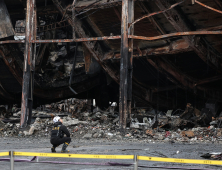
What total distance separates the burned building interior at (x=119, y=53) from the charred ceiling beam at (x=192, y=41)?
3 cm

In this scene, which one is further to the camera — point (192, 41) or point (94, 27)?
point (94, 27)

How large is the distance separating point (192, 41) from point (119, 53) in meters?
3.43

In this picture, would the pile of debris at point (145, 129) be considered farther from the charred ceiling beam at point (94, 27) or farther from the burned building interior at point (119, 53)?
the charred ceiling beam at point (94, 27)

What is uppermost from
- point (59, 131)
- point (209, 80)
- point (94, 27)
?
point (94, 27)

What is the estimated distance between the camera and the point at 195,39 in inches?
423

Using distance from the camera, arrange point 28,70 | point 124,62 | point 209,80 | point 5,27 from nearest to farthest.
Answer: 1. point 124,62
2. point 28,70
3. point 5,27
4. point 209,80

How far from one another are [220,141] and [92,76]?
308 inches

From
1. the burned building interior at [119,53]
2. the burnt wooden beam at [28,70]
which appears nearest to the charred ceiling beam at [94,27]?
the burned building interior at [119,53]

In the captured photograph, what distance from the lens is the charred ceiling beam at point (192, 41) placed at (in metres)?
10.3

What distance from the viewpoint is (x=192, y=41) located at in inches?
419

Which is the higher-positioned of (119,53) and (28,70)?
(119,53)

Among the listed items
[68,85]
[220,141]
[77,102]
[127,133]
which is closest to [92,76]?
[68,85]

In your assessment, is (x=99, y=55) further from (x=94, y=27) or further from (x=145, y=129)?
(x=145, y=129)

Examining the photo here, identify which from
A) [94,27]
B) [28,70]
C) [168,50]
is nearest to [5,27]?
[28,70]
